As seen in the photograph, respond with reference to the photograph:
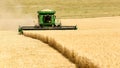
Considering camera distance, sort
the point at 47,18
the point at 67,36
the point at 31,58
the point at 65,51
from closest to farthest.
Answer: the point at 65,51 < the point at 31,58 < the point at 67,36 < the point at 47,18

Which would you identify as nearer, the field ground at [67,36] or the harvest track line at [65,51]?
the harvest track line at [65,51]

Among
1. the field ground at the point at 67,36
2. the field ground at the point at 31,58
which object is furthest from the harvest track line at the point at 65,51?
the field ground at the point at 31,58

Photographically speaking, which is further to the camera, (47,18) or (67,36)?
(47,18)

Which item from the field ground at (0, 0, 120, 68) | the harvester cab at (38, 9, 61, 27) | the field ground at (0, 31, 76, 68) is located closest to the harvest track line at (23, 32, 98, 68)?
the field ground at (0, 0, 120, 68)

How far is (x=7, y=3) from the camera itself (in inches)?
2768

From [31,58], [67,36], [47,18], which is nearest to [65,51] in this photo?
[31,58]

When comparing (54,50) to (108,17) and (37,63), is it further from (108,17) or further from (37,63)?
(108,17)

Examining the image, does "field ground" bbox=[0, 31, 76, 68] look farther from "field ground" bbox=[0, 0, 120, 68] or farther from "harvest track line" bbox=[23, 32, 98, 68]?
"harvest track line" bbox=[23, 32, 98, 68]

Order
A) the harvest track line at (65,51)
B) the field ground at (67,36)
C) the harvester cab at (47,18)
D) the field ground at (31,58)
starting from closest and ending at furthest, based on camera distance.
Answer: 1. the harvest track line at (65,51)
2. the field ground at (67,36)
3. the field ground at (31,58)
4. the harvester cab at (47,18)

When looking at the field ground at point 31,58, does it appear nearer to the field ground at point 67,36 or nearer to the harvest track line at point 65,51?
the field ground at point 67,36

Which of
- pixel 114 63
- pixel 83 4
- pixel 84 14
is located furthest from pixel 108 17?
pixel 114 63

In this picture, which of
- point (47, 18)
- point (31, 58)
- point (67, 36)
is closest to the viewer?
point (31, 58)

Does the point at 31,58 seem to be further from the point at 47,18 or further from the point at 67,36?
the point at 47,18

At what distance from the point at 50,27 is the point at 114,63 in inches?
942
